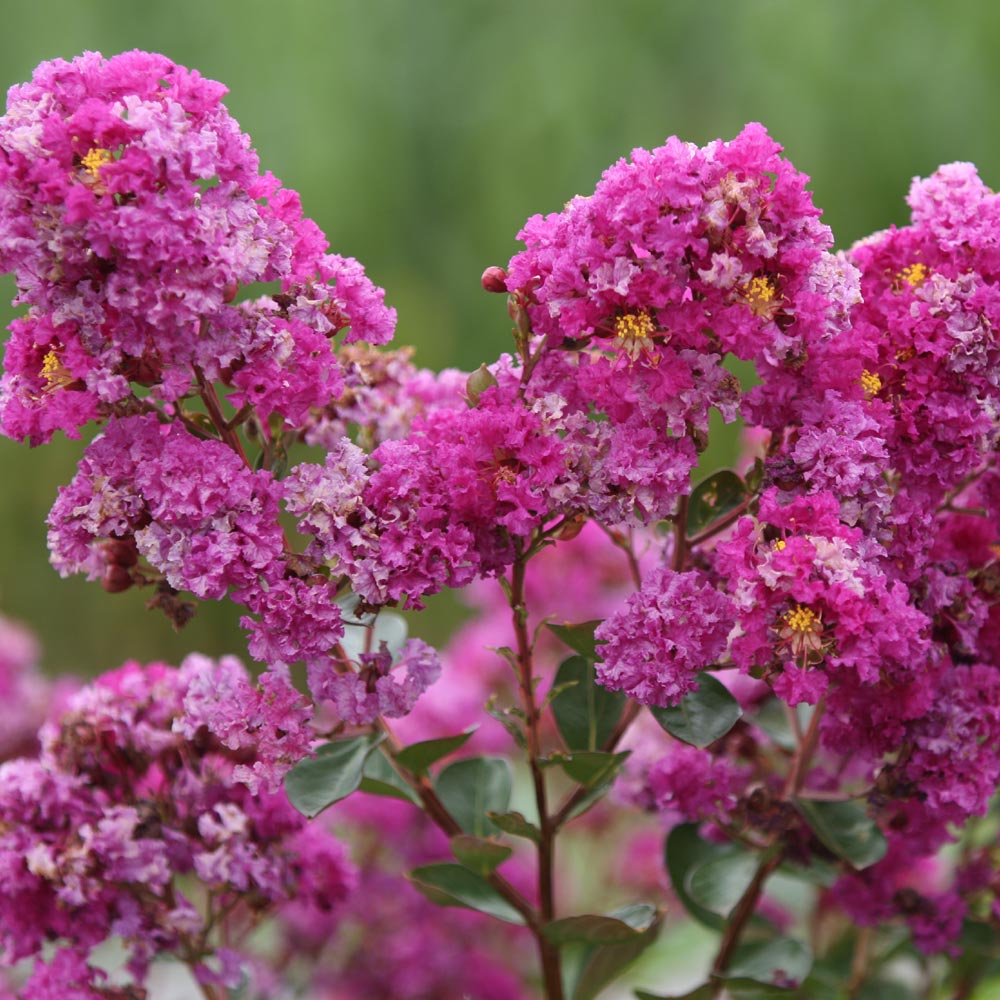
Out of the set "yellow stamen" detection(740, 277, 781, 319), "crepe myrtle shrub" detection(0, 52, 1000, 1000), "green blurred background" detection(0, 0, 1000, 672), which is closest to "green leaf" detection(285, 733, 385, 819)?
"crepe myrtle shrub" detection(0, 52, 1000, 1000)

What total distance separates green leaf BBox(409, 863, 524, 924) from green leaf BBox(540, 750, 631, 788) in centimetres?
13

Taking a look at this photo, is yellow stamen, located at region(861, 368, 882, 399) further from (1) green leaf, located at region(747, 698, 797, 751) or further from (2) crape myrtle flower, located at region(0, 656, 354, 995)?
(2) crape myrtle flower, located at region(0, 656, 354, 995)

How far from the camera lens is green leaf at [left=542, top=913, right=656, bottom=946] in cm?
104

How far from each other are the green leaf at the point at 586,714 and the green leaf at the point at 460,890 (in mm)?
139

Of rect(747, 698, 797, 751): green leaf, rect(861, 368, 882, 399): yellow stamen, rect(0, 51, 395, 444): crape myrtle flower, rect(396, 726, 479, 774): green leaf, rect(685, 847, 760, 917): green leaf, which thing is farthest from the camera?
rect(747, 698, 797, 751): green leaf

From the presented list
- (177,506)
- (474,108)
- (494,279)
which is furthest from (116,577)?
(474,108)

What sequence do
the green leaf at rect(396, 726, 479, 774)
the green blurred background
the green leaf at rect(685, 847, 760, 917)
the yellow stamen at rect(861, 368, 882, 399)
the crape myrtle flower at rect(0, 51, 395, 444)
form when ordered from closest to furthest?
the crape myrtle flower at rect(0, 51, 395, 444)
the yellow stamen at rect(861, 368, 882, 399)
the green leaf at rect(396, 726, 479, 774)
the green leaf at rect(685, 847, 760, 917)
the green blurred background

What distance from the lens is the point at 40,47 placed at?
11.5 feet

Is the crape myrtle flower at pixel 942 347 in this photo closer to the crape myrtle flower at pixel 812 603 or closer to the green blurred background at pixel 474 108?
the crape myrtle flower at pixel 812 603

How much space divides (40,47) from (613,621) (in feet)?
10.3

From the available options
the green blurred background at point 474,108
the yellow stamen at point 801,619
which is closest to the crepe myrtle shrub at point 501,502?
the yellow stamen at point 801,619

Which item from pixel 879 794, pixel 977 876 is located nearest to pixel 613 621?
pixel 879 794

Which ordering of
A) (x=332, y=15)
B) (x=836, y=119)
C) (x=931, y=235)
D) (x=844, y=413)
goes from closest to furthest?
(x=844, y=413)
(x=931, y=235)
(x=836, y=119)
(x=332, y=15)

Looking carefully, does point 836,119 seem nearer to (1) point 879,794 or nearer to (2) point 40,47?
(2) point 40,47
